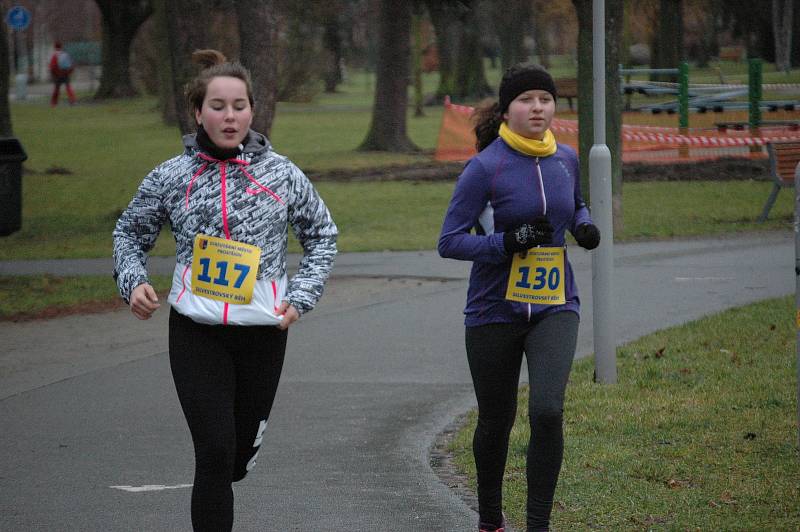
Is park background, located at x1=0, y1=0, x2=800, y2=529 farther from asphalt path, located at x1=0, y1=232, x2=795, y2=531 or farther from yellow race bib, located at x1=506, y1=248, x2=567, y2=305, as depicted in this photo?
yellow race bib, located at x1=506, y1=248, x2=567, y2=305

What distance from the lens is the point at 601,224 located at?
27.7ft

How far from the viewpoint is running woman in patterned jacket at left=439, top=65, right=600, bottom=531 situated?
5016mm

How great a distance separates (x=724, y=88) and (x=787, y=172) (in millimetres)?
11906

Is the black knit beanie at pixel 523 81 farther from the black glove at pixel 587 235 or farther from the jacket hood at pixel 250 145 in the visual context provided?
the jacket hood at pixel 250 145

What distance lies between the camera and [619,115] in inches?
639

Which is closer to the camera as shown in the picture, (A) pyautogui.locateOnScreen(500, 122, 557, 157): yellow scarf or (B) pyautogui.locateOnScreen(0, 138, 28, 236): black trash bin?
(A) pyautogui.locateOnScreen(500, 122, 557, 157): yellow scarf

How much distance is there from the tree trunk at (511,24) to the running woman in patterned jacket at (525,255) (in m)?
33.5

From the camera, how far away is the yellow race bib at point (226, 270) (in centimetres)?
453

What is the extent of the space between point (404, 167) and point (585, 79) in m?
10.9

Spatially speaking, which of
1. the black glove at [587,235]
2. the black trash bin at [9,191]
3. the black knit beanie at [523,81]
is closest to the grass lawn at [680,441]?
the black glove at [587,235]

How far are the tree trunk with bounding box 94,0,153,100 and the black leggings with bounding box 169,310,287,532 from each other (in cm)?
5400

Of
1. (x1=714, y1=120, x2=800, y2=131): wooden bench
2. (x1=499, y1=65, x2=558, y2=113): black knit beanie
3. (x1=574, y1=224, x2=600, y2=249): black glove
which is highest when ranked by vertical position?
(x1=499, y1=65, x2=558, y2=113): black knit beanie

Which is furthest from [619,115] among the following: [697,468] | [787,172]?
[697,468]

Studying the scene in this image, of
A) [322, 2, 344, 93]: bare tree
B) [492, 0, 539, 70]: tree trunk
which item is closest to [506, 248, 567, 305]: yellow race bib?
[322, 2, 344, 93]: bare tree
